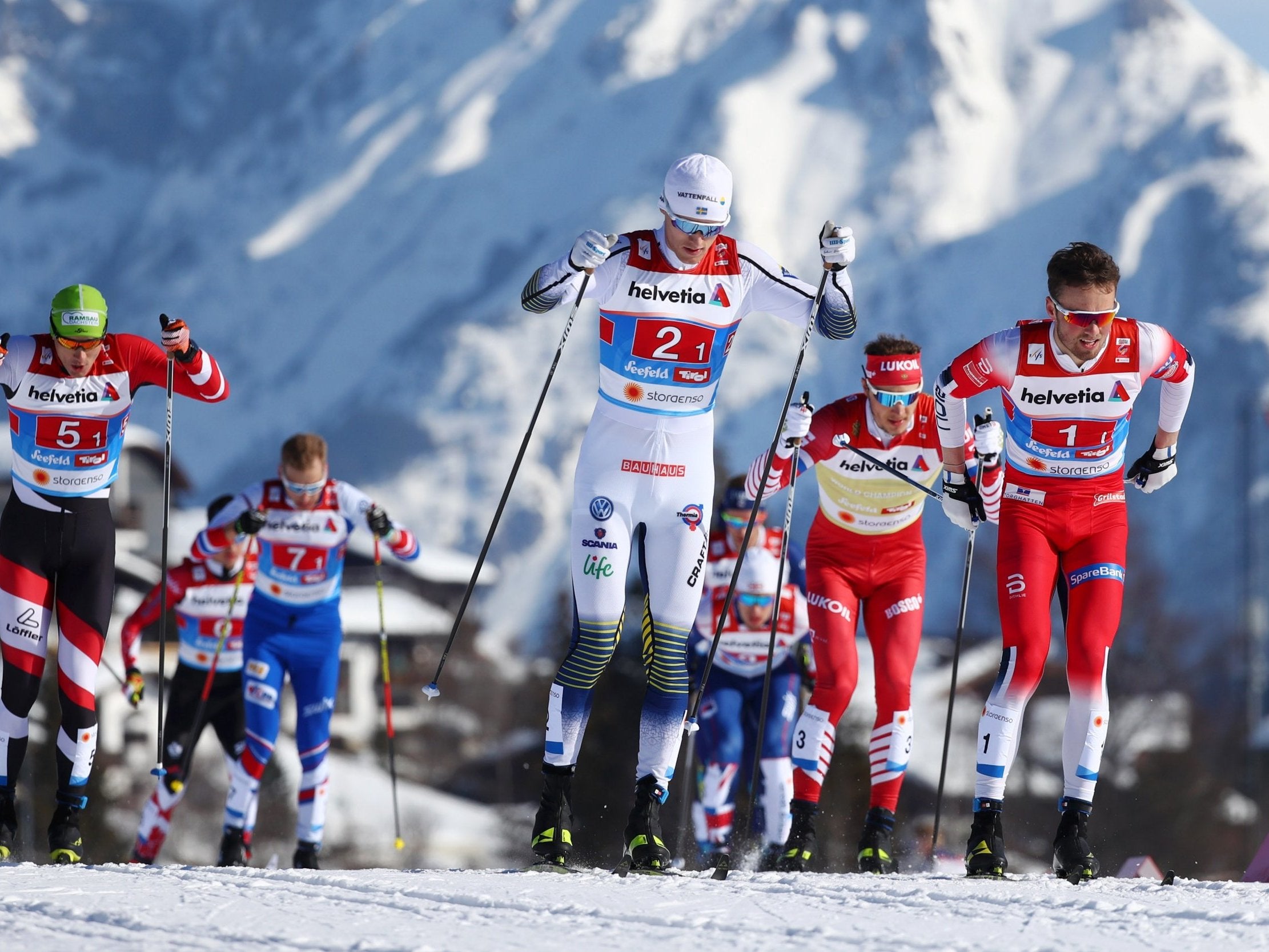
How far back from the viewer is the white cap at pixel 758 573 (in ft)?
39.1

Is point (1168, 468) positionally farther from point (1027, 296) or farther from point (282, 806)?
point (1027, 296)

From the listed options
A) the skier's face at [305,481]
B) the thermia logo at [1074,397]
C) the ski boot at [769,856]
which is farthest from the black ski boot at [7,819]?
the thermia logo at [1074,397]

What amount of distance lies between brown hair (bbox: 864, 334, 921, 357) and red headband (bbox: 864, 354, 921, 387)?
0.04ft

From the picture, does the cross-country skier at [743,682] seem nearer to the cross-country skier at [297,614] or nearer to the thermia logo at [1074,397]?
the cross-country skier at [297,614]

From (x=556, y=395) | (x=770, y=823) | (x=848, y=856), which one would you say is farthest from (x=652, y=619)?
(x=556, y=395)

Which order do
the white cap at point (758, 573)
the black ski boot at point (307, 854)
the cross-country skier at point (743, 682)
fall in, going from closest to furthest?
the black ski boot at point (307, 854) → the cross-country skier at point (743, 682) → the white cap at point (758, 573)

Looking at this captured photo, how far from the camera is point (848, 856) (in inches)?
1197

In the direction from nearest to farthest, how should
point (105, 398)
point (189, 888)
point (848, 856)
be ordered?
1. point (189, 888)
2. point (105, 398)
3. point (848, 856)

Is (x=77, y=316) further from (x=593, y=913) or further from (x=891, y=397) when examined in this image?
(x=891, y=397)

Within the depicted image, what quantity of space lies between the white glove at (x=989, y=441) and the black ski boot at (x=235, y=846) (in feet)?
17.6

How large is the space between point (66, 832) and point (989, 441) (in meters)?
4.34

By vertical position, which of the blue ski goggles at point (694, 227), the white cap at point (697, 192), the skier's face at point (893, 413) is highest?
the white cap at point (697, 192)

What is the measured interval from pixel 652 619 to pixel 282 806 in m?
30.0

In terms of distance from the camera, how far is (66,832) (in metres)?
7.84
